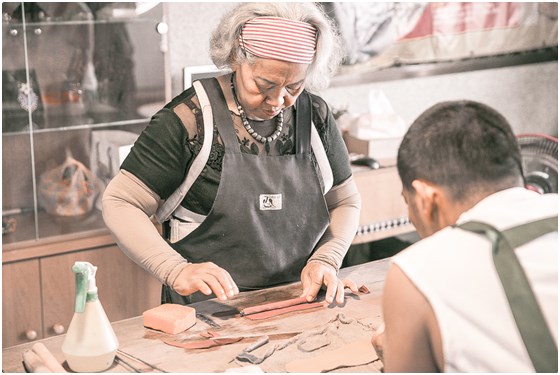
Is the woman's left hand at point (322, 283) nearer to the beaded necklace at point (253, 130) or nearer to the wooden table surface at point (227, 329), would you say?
the wooden table surface at point (227, 329)

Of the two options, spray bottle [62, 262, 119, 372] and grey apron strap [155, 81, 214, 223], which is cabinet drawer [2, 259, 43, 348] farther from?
spray bottle [62, 262, 119, 372]

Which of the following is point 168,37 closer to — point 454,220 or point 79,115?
point 79,115

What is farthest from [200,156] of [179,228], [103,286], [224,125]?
[103,286]

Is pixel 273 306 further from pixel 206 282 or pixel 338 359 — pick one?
pixel 338 359

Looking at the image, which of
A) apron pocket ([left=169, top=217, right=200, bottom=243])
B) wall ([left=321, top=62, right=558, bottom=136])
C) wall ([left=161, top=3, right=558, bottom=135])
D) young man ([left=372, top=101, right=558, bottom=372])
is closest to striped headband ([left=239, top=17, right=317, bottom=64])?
apron pocket ([left=169, top=217, right=200, bottom=243])

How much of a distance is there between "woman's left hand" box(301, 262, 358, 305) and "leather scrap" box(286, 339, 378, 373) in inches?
13.1

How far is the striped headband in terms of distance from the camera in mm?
2486

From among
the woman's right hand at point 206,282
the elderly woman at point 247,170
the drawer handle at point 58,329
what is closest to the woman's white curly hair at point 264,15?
the elderly woman at point 247,170

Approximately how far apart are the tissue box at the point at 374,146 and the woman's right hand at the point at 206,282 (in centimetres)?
223

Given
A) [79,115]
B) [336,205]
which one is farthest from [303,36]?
[79,115]

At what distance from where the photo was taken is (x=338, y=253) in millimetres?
2688

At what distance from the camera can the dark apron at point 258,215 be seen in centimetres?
259

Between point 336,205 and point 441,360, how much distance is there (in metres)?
1.31

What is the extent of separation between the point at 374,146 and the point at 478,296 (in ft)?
9.77
